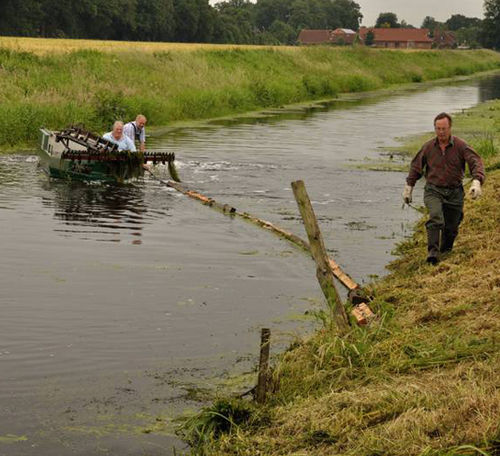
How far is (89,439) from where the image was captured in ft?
26.3

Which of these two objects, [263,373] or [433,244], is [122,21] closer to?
[433,244]

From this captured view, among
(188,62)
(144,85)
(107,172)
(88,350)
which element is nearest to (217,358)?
(88,350)

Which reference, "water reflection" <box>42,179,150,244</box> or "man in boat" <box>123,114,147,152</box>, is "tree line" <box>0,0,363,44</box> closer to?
"man in boat" <box>123,114,147,152</box>

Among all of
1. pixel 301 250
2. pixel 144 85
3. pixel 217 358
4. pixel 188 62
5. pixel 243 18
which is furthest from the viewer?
pixel 243 18

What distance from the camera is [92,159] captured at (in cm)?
2103

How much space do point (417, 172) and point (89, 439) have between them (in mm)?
6125

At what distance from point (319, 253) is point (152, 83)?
3134 cm

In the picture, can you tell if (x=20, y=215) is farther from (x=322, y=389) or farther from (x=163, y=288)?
(x=322, y=389)

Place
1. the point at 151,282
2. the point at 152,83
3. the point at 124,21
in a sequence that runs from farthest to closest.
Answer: the point at 124,21 < the point at 152,83 < the point at 151,282

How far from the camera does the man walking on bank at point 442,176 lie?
485 inches

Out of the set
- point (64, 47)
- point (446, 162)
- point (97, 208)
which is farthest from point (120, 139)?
point (64, 47)

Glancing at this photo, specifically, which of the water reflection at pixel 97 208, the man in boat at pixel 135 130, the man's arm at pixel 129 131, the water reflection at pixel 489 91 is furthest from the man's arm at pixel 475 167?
the water reflection at pixel 489 91

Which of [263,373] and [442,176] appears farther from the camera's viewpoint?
[442,176]

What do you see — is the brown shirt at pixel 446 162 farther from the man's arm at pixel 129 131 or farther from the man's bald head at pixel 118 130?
the man's arm at pixel 129 131
